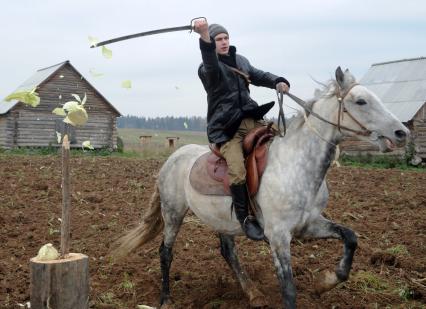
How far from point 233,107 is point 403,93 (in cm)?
2667

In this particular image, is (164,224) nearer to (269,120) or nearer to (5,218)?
(269,120)

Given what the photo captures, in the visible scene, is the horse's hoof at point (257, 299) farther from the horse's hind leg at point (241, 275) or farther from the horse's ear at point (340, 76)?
the horse's ear at point (340, 76)

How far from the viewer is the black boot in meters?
4.90

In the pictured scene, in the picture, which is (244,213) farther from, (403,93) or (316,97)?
(403,93)

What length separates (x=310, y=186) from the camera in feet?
15.5

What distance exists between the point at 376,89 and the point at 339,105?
2903 cm

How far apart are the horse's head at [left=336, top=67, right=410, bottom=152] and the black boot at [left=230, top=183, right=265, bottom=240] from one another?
1.08 metres

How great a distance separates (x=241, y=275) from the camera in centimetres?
573

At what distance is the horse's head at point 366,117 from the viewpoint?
4.30 m

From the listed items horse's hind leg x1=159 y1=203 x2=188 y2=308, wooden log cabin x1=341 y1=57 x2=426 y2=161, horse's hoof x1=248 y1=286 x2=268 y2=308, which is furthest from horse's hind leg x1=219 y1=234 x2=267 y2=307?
wooden log cabin x1=341 y1=57 x2=426 y2=161

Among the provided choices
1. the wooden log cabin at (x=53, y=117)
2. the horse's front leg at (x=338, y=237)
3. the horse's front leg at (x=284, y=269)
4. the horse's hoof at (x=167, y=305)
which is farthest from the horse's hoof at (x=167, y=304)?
the wooden log cabin at (x=53, y=117)

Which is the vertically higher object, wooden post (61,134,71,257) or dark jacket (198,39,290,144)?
dark jacket (198,39,290,144)

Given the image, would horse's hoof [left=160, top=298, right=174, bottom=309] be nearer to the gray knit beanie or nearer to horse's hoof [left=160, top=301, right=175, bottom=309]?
horse's hoof [left=160, top=301, right=175, bottom=309]

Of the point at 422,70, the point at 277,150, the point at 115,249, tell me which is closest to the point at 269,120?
the point at 277,150
